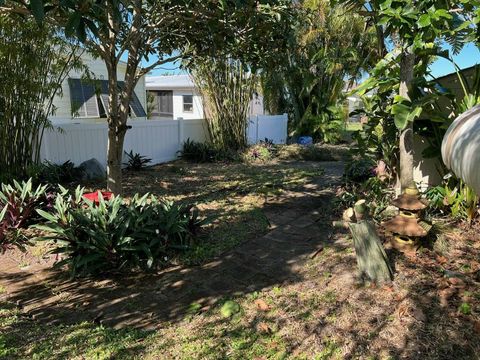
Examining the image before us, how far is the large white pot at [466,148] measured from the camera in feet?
6.59

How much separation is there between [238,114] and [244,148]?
3.40 ft

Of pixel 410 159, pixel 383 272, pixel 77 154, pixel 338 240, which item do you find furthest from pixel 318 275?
pixel 77 154

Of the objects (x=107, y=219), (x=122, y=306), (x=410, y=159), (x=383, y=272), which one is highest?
(x=410, y=159)

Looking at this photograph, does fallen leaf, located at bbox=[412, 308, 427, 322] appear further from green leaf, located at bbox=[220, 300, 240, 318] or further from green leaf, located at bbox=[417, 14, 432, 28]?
green leaf, located at bbox=[417, 14, 432, 28]

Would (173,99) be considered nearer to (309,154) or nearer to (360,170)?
(309,154)

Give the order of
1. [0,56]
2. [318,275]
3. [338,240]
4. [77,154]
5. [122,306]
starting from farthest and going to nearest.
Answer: [77,154]
[0,56]
[338,240]
[318,275]
[122,306]

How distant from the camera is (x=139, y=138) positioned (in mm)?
9406

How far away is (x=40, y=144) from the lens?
21.9 feet

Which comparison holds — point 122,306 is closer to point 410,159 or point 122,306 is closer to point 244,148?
point 410,159

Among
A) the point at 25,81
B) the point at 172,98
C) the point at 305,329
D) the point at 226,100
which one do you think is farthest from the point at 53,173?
the point at 172,98

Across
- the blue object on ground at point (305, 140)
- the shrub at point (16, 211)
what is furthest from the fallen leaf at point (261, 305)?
the blue object on ground at point (305, 140)

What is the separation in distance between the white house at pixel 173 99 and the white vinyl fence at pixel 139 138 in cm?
616

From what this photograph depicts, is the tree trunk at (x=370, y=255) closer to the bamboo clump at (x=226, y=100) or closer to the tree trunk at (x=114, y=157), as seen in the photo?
the tree trunk at (x=114, y=157)

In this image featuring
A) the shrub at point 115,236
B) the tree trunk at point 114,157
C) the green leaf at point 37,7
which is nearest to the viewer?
the green leaf at point 37,7
